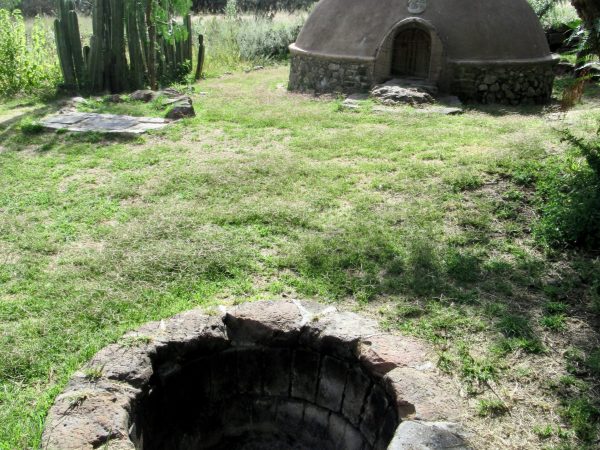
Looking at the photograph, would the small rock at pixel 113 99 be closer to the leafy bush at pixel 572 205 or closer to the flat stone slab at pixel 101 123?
the flat stone slab at pixel 101 123

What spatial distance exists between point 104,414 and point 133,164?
469 centimetres

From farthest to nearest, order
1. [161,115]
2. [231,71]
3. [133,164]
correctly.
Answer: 1. [231,71]
2. [161,115]
3. [133,164]

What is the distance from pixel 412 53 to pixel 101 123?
19.9 feet

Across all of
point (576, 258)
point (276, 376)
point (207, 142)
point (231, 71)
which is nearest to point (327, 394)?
point (276, 376)

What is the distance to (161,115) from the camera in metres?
9.13

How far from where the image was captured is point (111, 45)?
1155 centimetres

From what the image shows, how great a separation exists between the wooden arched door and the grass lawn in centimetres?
358

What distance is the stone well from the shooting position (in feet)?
8.97

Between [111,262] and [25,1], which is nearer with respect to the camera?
[111,262]

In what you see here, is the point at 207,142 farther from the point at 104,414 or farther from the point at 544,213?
the point at 104,414

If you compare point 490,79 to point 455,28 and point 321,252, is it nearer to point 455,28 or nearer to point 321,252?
point 455,28

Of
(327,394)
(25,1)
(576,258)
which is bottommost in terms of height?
(327,394)

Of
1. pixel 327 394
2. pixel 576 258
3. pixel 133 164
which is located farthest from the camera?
pixel 133 164

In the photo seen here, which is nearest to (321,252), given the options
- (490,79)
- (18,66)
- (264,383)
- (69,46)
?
(264,383)
